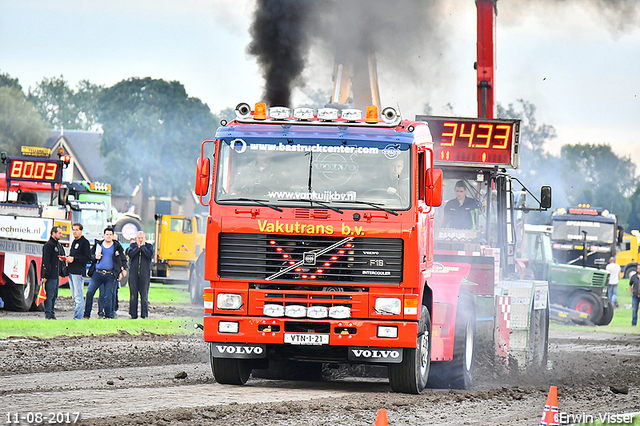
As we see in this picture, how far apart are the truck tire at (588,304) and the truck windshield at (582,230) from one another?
1058 centimetres

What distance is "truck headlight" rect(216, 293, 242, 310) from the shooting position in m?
10.9

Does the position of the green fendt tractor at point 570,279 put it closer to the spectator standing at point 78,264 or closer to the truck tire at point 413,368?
the spectator standing at point 78,264

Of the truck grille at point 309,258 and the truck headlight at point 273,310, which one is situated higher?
the truck grille at point 309,258

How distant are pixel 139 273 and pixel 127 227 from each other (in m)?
16.3

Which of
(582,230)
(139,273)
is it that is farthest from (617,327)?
(139,273)

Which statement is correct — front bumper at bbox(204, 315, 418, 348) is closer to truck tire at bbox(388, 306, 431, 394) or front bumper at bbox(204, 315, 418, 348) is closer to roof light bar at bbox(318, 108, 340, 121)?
truck tire at bbox(388, 306, 431, 394)

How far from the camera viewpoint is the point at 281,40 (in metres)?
19.5

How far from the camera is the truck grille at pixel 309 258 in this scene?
10.7m

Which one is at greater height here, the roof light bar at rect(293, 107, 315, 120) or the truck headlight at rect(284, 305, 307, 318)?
the roof light bar at rect(293, 107, 315, 120)

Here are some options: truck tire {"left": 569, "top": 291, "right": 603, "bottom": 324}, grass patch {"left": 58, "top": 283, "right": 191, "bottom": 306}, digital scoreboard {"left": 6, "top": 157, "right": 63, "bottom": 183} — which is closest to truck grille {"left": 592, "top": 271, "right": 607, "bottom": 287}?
truck tire {"left": 569, "top": 291, "right": 603, "bottom": 324}

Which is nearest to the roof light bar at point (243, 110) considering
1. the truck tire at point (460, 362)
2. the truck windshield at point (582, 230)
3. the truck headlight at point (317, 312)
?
the truck headlight at point (317, 312)

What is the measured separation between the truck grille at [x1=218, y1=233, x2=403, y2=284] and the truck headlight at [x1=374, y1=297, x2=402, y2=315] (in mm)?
200

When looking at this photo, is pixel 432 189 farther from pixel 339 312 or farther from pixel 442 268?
pixel 442 268

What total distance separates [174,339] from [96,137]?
7325cm
